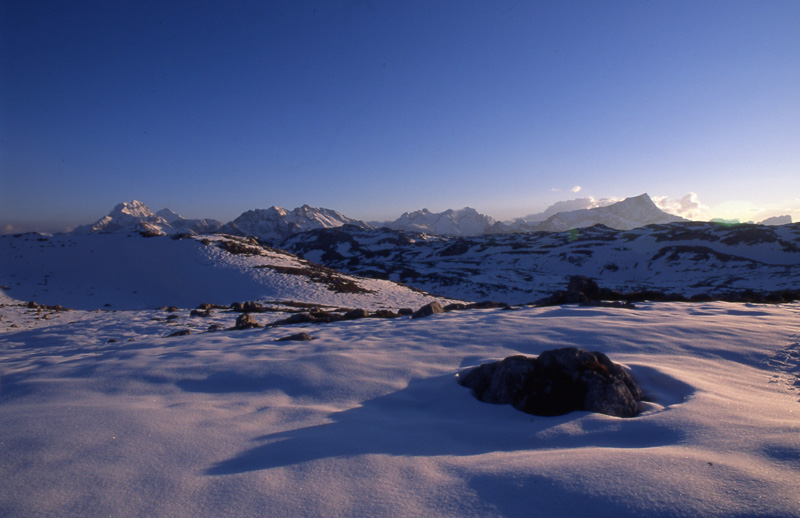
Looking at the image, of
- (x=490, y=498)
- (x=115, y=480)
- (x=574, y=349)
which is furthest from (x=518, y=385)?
(x=115, y=480)

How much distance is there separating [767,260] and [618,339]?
7011 centimetres

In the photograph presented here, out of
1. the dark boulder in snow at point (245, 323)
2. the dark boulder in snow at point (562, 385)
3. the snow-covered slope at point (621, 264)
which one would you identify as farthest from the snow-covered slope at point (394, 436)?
the snow-covered slope at point (621, 264)

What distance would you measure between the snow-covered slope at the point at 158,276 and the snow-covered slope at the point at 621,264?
18.9 m

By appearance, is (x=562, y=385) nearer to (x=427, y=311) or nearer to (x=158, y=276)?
(x=427, y=311)

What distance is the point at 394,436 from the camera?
137 inches

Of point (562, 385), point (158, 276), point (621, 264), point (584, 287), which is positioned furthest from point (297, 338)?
point (621, 264)

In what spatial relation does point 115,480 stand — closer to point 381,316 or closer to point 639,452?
point 639,452

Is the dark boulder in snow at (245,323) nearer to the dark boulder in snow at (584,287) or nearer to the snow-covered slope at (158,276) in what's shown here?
the dark boulder in snow at (584,287)

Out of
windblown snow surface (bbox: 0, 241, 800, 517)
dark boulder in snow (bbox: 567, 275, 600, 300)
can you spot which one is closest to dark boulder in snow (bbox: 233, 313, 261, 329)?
windblown snow surface (bbox: 0, 241, 800, 517)

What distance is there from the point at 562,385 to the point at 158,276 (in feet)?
105

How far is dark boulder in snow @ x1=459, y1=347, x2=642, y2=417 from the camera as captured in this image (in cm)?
403

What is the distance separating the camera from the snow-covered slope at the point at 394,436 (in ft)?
7.48

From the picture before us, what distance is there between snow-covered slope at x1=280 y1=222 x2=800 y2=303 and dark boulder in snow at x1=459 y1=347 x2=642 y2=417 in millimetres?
32865

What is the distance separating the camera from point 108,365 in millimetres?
6309
